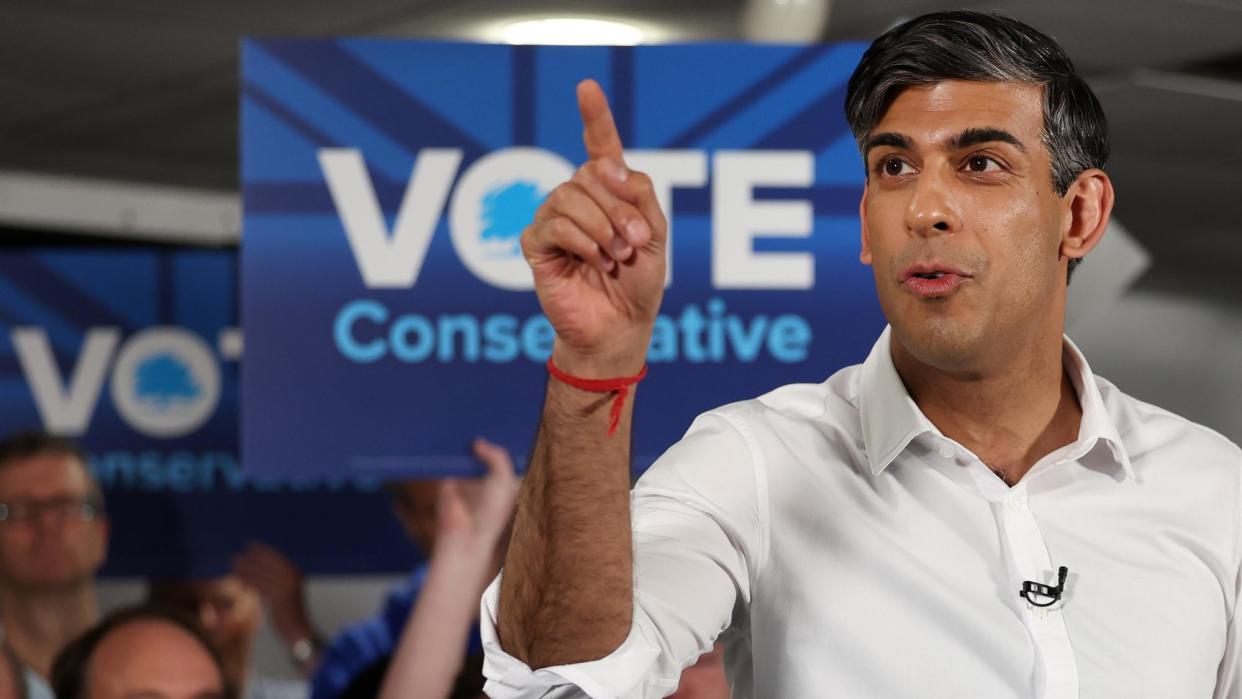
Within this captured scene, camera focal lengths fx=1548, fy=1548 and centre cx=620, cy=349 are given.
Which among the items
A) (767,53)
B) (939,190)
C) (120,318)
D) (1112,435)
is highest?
(767,53)

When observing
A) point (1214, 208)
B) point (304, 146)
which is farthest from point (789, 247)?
point (1214, 208)

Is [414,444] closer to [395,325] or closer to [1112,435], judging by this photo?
[395,325]

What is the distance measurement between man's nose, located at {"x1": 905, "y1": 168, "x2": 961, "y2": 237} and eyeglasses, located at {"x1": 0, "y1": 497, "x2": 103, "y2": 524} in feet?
11.5

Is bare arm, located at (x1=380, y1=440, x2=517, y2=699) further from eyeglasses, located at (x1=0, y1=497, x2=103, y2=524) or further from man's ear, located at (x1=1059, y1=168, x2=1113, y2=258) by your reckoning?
man's ear, located at (x1=1059, y1=168, x2=1113, y2=258)

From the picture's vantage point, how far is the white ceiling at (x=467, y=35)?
440 centimetres

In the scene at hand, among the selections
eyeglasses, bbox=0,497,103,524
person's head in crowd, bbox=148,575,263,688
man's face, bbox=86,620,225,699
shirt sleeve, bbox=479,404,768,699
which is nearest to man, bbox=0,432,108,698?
eyeglasses, bbox=0,497,103,524

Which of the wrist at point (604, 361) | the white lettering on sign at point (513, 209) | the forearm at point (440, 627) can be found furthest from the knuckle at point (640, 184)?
the forearm at point (440, 627)

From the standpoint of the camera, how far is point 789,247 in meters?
2.61

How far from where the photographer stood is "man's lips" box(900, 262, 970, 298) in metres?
1.44

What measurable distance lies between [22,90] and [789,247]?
381cm

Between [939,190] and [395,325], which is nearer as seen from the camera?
[939,190]

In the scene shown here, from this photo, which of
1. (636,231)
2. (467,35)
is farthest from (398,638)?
(636,231)

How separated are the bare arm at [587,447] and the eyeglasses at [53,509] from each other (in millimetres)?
3555

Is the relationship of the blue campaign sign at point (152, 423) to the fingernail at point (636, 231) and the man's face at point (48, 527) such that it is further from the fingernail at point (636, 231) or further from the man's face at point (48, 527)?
the fingernail at point (636, 231)
